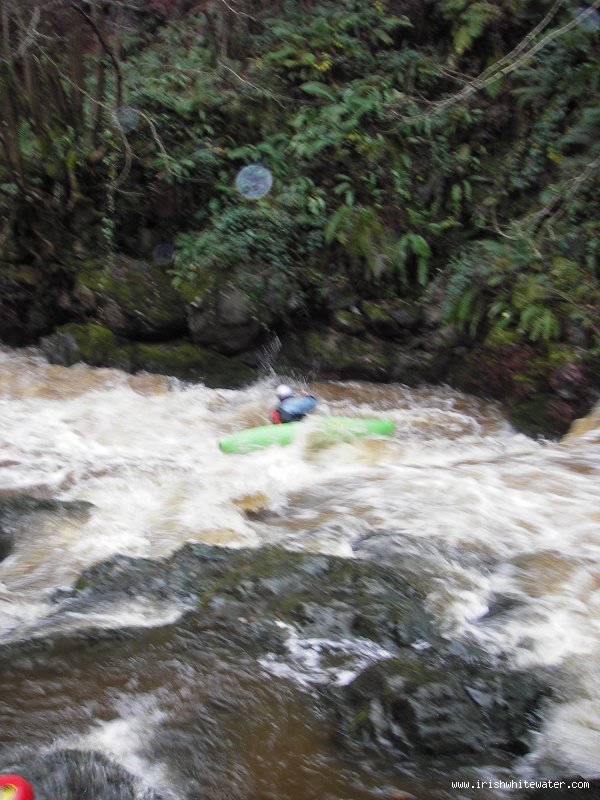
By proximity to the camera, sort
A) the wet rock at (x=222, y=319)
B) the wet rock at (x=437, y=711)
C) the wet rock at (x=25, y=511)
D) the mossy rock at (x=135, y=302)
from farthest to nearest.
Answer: the mossy rock at (x=135, y=302) → the wet rock at (x=222, y=319) → the wet rock at (x=25, y=511) → the wet rock at (x=437, y=711)

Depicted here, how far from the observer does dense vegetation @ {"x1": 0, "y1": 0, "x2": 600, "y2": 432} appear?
8656mm

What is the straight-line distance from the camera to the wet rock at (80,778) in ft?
8.15

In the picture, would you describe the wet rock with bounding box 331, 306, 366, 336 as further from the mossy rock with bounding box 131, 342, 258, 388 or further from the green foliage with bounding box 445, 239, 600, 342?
the mossy rock with bounding box 131, 342, 258, 388

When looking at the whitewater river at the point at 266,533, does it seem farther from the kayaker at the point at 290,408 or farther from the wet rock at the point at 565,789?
the kayaker at the point at 290,408

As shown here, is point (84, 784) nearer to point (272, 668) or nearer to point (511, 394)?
point (272, 668)

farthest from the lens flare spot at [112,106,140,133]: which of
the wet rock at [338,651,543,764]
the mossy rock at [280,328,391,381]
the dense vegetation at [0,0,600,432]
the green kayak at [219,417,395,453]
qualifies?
the wet rock at [338,651,543,764]

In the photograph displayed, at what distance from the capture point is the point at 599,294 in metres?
7.76

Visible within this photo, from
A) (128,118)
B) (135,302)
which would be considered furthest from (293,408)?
(128,118)

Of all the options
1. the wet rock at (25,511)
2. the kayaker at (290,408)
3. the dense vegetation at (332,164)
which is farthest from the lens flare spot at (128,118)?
the wet rock at (25,511)

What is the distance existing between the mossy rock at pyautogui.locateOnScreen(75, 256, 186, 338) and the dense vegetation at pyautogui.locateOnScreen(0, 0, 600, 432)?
33cm

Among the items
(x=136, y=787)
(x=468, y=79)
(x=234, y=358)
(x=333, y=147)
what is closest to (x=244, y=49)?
(x=333, y=147)

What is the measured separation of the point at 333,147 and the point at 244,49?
311 centimetres

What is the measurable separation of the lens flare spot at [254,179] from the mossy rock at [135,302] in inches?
77.2

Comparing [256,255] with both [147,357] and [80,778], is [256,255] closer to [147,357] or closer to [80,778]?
[147,357]
